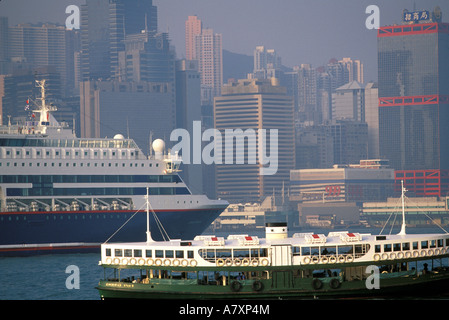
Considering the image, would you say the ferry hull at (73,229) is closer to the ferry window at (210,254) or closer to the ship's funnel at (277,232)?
the ship's funnel at (277,232)

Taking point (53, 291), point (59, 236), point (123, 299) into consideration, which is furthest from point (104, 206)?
point (123, 299)

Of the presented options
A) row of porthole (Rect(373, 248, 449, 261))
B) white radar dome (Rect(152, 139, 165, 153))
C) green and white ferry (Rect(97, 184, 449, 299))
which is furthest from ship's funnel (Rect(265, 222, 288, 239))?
white radar dome (Rect(152, 139, 165, 153))

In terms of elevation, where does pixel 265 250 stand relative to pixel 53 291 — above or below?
above

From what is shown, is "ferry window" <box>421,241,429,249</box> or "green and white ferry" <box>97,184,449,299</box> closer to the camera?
"green and white ferry" <box>97,184,449,299</box>

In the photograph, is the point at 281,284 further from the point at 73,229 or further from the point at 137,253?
the point at 73,229

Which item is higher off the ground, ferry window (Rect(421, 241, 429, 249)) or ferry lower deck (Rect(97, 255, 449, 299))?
ferry window (Rect(421, 241, 429, 249))

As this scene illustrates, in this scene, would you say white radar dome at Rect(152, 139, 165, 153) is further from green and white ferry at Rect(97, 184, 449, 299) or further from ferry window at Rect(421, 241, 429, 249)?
ferry window at Rect(421, 241, 429, 249)

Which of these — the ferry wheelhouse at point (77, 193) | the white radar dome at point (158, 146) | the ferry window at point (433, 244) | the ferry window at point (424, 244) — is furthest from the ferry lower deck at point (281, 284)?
the white radar dome at point (158, 146)
